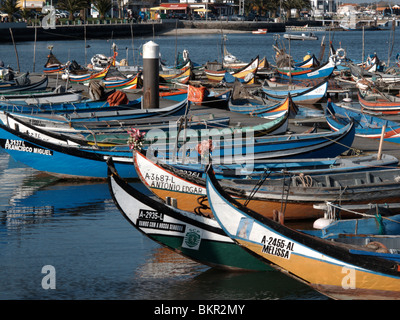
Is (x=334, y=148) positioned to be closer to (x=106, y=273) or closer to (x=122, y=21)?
(x=106, y=273)

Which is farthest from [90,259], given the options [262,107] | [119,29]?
[119,29]

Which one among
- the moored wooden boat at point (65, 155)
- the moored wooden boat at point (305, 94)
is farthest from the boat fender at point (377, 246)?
the moored wooden boat at point (305, 94)

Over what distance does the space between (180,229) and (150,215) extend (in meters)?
0.60

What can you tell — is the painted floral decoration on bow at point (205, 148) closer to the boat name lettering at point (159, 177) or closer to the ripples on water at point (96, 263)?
the boat name lettering at point (159, 177)

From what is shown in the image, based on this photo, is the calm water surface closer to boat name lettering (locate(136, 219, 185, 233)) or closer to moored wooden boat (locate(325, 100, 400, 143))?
boat name lettering (locate(136, 219, 185, 233))

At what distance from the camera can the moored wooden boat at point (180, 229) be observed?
12.3 m

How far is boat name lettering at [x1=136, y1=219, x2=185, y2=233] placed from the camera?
1247 cm

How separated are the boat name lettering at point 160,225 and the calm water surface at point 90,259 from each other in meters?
1.10

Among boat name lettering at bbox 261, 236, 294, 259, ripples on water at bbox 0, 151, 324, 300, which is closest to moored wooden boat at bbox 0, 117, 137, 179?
ripples on water at bbox 0, 151, 324, 300

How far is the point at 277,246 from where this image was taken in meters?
10.6
